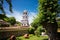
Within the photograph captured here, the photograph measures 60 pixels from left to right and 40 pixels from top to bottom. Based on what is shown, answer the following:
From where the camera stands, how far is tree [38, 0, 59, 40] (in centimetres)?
3002

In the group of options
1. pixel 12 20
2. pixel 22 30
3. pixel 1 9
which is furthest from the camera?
pixel 12 20

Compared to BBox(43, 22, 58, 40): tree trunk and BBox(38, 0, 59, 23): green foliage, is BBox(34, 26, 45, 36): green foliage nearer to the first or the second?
BBox(43, 22, 58, 40): tree trunk

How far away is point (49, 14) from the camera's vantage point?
3003cm

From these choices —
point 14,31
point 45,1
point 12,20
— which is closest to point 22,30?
point 14,31

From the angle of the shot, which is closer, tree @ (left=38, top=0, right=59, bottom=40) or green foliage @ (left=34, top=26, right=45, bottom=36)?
tree @ (left=38, top=0, right=59, bottom=40)

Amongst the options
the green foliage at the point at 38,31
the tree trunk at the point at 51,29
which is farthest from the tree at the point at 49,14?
the green foliage at the point at 38,31

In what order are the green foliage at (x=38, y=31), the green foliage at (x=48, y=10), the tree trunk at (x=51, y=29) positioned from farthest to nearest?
the green foliage at (x=38, y=31) < the tree trunk at (x=51, y=29) < the green foliage at (x=48, y=10)

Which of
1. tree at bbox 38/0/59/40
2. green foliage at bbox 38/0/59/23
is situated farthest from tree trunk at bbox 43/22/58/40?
green foliage at bbox 38/0/59/23

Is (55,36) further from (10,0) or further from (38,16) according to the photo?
(10,0)

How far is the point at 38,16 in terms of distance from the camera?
30578 millimetres

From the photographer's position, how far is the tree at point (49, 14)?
3002cm

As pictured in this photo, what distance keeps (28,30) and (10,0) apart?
2389cm

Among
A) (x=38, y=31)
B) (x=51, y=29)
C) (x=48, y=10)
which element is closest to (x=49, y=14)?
(x=48, y=10)

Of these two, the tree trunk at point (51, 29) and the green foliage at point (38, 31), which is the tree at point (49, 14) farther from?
the green foliage at point (38, 31)
